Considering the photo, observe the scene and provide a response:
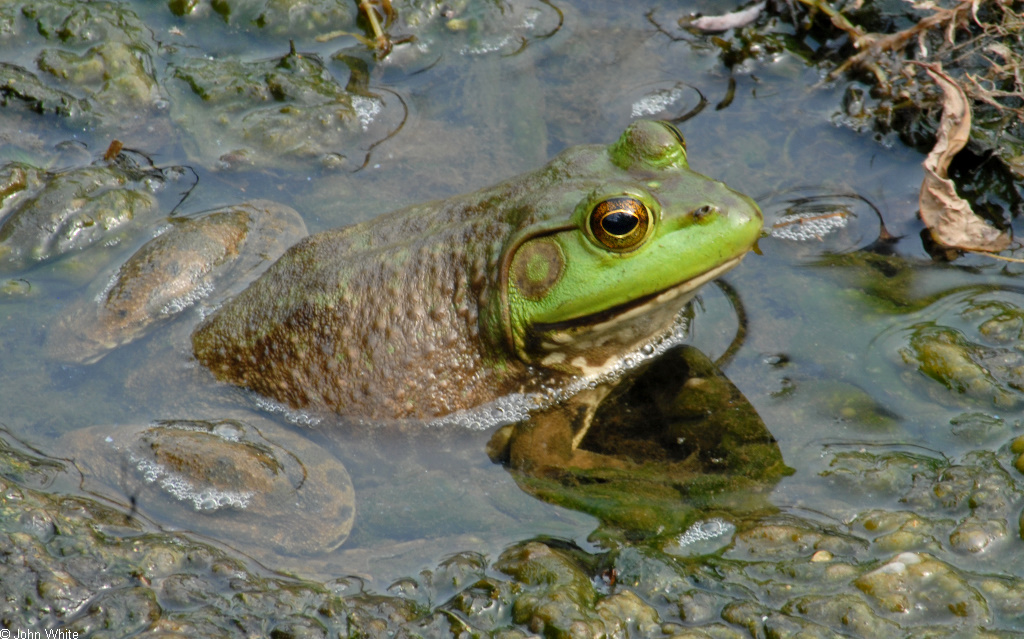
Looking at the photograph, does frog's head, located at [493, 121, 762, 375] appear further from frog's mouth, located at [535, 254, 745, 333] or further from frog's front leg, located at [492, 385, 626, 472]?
frog's front leg, located at [492, 385, 626, 472]

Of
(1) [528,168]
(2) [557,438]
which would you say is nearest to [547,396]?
(2) [557,438]

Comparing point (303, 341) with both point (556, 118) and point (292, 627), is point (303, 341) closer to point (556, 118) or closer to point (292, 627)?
point (292, 627)

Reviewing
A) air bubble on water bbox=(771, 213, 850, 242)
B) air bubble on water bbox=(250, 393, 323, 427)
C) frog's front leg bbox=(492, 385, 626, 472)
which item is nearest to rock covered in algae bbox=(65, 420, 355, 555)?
air bubble on water bbox=(250, 393, 323, 427)

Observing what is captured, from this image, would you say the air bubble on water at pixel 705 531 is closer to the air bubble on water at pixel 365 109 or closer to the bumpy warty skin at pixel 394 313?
the bumpy warty skin at pixel 394 313

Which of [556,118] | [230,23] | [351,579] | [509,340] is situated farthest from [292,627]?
[230,23]

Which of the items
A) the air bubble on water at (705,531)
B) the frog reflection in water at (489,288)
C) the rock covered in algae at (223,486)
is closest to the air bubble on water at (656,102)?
the frog reflection in water at (489,288)

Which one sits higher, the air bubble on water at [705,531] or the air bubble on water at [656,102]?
the air bubble on water at [656,102]

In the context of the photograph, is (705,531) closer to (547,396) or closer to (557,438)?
(557,438)
